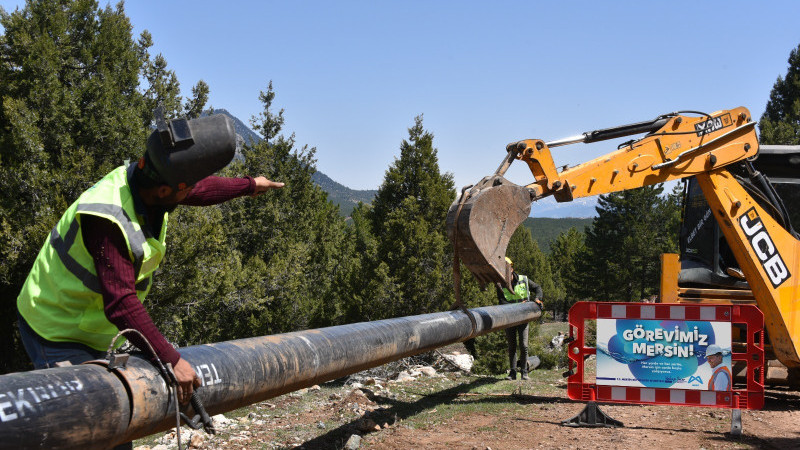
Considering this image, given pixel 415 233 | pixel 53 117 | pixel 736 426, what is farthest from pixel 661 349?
pixel 53 117

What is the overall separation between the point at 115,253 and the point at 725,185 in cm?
732

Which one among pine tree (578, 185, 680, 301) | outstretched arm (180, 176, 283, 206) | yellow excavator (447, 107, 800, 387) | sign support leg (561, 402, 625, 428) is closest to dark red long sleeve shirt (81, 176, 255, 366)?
outstretched arm (180, 176, 283, 206)

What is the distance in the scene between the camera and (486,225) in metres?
6.13

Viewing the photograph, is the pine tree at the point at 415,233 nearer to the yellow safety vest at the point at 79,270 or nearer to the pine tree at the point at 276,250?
the pine tree at the point at 276,250

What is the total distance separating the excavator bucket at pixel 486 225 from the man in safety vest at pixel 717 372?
2291 mm

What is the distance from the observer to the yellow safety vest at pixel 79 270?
2.71 meters

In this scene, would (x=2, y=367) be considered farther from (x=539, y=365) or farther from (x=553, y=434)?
(x=553, y=434)

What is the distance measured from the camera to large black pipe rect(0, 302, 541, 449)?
2.37 metres

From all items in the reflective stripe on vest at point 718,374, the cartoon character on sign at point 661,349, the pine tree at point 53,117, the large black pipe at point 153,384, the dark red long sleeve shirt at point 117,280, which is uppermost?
the pine tree at point 53,117

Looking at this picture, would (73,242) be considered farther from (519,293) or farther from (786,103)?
(786,103)

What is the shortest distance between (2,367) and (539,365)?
40.3 ft

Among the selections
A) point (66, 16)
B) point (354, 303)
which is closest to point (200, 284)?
point (354, 303)

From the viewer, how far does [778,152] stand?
8695 millimetres

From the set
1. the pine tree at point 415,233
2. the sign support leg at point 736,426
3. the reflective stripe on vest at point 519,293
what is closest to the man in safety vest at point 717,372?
the sign support leg at point 736,426
